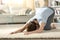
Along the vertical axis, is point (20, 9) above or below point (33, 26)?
above

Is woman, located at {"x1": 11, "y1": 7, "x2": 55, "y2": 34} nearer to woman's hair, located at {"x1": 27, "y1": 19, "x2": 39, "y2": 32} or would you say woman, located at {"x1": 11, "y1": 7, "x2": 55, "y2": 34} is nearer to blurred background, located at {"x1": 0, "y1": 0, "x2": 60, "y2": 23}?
woman's hair, located at {"x1": 27, "y1": 19, "x2": 39, "y2": 32}

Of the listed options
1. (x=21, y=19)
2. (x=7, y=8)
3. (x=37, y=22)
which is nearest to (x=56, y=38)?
(x=37, y=22)

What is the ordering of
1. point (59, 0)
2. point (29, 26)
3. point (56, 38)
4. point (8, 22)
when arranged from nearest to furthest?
point (56, 38), point (29, 26), point (8, 22), point (59, 0)

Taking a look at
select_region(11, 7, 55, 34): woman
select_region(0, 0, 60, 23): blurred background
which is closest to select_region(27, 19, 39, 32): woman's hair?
select_region(11, 7, 55, 34): woman

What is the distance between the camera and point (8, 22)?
5.05m

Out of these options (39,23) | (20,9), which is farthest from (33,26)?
(20,9)

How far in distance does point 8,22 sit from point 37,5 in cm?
125

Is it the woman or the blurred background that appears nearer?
the woman

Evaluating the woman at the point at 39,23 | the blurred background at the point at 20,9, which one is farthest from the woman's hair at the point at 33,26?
the blurred background at the point at 20,9

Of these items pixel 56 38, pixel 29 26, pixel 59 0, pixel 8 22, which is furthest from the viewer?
pixel 59 0

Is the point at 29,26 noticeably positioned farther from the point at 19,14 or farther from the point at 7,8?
the point at 7,8

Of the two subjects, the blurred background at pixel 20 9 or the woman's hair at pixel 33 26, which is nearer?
the woman's hair at pixel 33 26

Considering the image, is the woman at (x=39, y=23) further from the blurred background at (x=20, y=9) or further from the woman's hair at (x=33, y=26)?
the blurred background at (x=20, y=9)

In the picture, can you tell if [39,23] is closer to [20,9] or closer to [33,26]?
[33,26]
